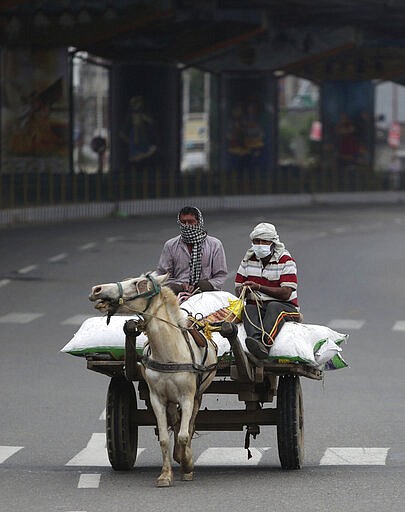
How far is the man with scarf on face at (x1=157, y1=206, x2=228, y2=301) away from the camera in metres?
13.1

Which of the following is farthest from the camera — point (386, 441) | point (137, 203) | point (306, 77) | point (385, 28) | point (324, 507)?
point (306, 77)

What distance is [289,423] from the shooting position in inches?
484

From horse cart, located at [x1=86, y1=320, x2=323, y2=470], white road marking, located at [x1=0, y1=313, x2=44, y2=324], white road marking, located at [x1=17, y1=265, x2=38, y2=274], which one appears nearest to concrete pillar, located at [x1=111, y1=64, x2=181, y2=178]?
white road marking, located at [x1=17, y1=265, x2=38, y2=274]

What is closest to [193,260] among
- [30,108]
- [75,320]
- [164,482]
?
[164,482]

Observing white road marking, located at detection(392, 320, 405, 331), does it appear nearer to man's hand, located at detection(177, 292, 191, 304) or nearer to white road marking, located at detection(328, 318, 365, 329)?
white road marking, located at detection(328, 318, 365, 329)

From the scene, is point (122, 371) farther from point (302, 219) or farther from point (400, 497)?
point (302, 219)

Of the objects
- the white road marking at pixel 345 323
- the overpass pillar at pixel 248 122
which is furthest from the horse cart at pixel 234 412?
the overpass pillar at pixel 248 122

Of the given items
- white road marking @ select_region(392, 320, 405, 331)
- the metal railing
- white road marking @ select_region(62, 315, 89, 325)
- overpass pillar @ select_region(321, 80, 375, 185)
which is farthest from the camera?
overpass pillar @ select_region(321, 80, 375, 185)

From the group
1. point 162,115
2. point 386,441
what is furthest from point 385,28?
point 386,441

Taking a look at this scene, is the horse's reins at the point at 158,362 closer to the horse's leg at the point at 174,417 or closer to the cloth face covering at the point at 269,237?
the horse's leg at the point at 174,417

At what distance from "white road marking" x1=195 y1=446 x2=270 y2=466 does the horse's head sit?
2.53 metres

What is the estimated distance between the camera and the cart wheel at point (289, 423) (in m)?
12.3

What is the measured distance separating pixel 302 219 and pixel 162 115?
17.8 m

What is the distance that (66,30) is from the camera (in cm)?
6256
